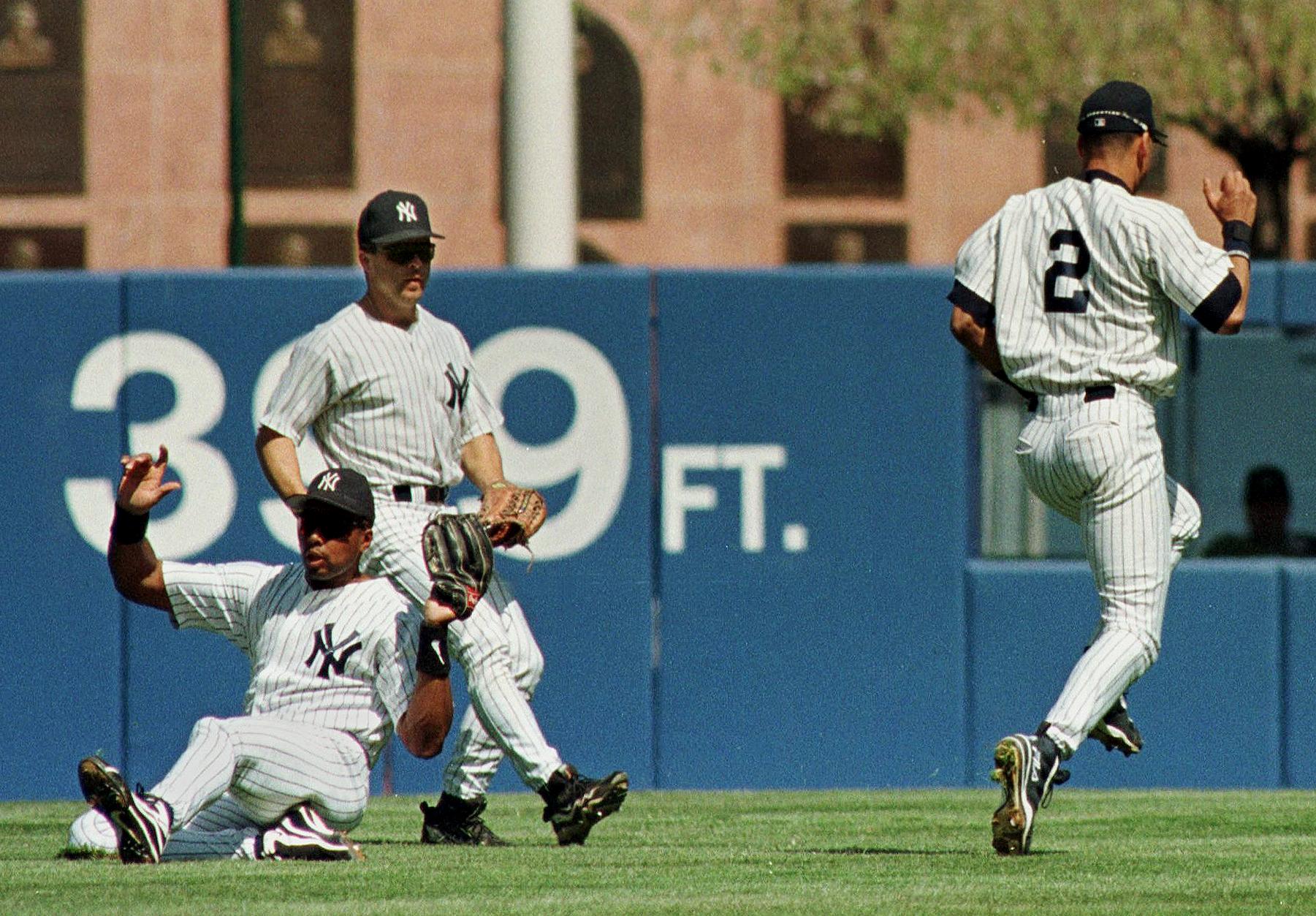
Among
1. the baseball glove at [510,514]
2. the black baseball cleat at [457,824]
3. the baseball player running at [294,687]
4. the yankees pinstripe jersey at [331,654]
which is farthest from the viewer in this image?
the black baseball cleat at [457,824]

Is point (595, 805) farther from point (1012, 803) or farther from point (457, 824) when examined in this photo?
point (1012, 803)

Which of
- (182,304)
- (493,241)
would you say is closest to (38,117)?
(493,241)

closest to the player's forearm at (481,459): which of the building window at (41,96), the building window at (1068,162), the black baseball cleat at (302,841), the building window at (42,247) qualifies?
the black baseball cleat at (302,841)

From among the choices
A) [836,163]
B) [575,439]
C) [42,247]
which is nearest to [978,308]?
[575,439]

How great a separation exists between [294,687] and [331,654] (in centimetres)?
12

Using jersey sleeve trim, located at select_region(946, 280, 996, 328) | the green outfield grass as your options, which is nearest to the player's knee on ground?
the green outfield grass

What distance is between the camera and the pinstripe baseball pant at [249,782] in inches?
212

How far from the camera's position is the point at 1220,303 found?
5.63 m

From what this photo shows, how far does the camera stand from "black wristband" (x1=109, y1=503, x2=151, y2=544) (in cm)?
568

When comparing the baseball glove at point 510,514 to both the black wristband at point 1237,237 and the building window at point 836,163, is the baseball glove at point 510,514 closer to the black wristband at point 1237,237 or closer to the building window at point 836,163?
the black wristband at point 1237,237

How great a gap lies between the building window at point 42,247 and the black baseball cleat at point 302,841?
1835 cm

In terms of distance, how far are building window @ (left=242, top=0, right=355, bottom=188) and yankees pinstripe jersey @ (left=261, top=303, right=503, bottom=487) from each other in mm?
17594

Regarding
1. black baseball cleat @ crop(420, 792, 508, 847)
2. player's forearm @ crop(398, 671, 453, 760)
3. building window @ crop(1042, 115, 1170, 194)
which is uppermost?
building window @ crop(1042, 115, 1170, 194)

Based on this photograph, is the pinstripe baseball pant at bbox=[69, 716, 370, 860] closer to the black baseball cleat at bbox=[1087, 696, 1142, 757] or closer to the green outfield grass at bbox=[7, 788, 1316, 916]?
the green outfield grass at bbox=[7, 788, 1316, 916]
